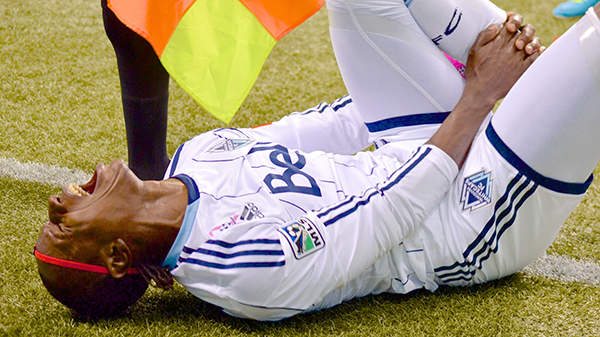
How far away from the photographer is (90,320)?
58.2 inches

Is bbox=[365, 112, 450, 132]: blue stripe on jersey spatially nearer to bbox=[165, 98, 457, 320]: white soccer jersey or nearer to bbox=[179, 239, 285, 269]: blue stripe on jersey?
bbox=[165, 98, 457, 320]: white soccer jersey

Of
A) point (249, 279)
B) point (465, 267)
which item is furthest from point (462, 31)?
point (249, 279)

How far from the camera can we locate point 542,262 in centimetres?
181

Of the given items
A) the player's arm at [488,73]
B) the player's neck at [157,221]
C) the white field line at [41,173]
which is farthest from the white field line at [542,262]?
the player's neck at [157,221]

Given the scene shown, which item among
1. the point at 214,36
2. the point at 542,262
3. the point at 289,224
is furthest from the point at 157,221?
the point at 542,262

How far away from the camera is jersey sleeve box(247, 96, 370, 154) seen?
1898 mm

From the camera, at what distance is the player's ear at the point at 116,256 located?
138cm

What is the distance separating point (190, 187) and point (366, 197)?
402 millimetres

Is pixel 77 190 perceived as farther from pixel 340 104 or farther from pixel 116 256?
pixel 340 104

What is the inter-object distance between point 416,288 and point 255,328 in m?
0.40

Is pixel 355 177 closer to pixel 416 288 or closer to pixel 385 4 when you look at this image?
pixel 416 288

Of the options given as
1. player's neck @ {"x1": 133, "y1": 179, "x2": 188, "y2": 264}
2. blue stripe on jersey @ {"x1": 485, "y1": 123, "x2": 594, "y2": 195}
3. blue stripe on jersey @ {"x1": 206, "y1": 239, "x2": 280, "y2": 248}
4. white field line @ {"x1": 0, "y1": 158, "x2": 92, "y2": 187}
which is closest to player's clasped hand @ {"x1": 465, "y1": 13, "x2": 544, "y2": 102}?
blue stripe on jersey @ {"x1": 485, "y1": 123, "x2": 594, "y2": 195}

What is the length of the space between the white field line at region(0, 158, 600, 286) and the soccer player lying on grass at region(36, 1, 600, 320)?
19 centimetres

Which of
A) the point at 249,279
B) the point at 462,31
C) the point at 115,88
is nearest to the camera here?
the point at 249,279
